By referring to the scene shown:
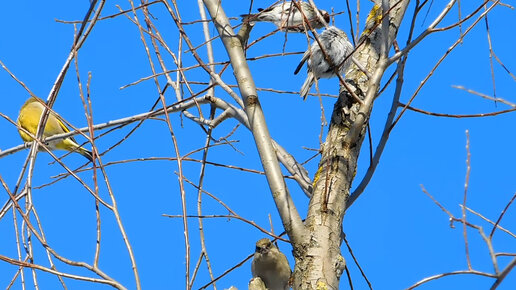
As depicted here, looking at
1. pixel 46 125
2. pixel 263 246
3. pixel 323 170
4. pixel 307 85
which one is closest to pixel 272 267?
pixel 263 246

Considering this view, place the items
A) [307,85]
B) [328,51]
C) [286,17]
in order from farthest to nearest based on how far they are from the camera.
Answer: [286,17] < [307,85] < [328,51]

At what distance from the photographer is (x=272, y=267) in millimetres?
3461

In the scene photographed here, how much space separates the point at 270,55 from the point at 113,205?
133 centimetres

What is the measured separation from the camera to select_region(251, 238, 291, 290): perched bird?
3.38 m

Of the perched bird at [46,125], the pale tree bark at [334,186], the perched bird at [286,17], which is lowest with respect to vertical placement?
the pale tree bark at [334,186]

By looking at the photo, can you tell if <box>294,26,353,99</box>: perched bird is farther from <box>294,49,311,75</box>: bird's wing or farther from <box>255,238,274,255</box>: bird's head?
<box>255,238,274,255</box>: bird's head

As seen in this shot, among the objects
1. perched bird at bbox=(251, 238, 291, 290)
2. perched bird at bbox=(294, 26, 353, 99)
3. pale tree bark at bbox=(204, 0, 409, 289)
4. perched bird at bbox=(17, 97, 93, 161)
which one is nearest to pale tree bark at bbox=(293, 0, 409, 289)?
pale tree bark at bbox=(204, 0, 409, 289)

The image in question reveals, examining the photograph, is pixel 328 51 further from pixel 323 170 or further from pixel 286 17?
pixel 323 170

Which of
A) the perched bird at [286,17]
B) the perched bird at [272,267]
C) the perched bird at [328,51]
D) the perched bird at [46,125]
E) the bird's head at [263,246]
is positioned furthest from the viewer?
the perched bird at [46,125]

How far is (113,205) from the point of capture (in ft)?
7.76

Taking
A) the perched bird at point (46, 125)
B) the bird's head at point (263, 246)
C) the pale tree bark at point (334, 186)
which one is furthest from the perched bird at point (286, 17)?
the perched bird at point (46, 125)

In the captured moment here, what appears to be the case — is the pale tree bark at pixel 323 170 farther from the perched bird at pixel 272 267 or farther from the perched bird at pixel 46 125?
the perched bird at pixel 46 125

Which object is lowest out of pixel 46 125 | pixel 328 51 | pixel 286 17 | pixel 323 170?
pixel 323 170

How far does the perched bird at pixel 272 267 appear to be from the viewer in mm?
3383
